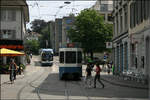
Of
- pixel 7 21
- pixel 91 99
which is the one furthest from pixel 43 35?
pixel 91 99

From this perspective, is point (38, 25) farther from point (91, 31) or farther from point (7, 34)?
point (7, 34)

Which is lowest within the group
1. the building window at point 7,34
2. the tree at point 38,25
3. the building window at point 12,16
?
the building window at point 7,34

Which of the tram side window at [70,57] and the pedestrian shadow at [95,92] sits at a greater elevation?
the tram side window at [70,57]

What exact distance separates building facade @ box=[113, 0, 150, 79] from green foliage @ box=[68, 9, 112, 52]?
25783mm

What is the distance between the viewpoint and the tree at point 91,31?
2474 inches

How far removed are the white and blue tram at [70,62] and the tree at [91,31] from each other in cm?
3798

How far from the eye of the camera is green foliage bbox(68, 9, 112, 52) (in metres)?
62.8

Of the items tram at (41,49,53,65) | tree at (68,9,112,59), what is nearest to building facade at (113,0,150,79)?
tram at (41,49,53,65)

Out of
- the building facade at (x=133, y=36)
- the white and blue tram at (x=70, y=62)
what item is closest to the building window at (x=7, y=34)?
the building facade at (x=133, y=36)

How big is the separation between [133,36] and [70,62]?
17.4ft

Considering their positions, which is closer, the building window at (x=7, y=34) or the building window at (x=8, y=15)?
the building window at (x=8, y=15)

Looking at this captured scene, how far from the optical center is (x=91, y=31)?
6294 cm

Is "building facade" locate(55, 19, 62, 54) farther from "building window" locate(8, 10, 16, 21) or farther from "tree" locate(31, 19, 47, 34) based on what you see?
"building window" locate(8, 10, 16, 21)

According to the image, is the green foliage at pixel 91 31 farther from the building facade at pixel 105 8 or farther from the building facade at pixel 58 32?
the building facade at pixel 58 32
